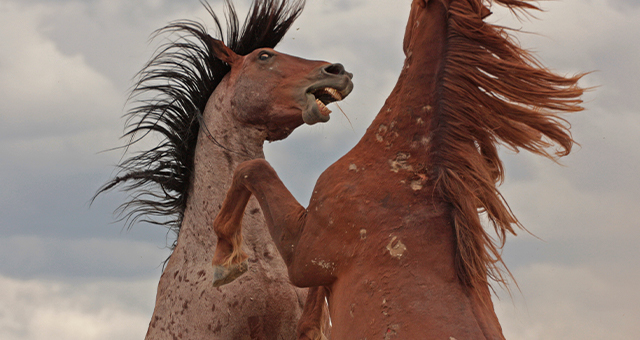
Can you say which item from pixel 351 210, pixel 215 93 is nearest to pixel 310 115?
pixel 215 93

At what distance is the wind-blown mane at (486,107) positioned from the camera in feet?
11.4

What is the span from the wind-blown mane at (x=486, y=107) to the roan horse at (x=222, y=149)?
131cm

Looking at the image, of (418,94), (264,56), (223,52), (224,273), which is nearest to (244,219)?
(224,273)

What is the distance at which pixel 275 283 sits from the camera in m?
4.84

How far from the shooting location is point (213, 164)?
17.1ft

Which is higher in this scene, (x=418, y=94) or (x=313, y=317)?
(x=418, y=94)

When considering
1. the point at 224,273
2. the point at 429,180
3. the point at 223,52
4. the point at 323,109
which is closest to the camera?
the point at 429,180

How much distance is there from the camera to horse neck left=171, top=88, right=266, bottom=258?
16.7ft

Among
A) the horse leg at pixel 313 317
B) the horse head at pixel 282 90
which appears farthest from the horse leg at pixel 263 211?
the horse head at pixel 282 90

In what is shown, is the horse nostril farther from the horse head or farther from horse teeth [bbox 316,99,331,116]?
horse teeth [bbox 316,99,331,116]

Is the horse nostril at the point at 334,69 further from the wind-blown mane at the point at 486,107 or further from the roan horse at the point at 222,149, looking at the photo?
the wind-blown mane at the point at 486,107

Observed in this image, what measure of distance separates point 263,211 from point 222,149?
1405mm

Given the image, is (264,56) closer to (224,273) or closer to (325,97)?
(325,97)

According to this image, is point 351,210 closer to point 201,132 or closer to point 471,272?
point 471,272
